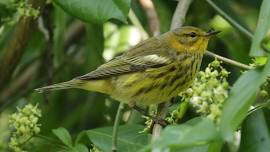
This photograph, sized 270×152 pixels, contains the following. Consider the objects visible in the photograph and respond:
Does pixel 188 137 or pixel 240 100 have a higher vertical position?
pixel 240 100

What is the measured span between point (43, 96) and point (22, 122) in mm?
1716

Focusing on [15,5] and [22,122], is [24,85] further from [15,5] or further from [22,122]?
[22,122]

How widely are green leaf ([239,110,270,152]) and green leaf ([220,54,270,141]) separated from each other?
597 mm

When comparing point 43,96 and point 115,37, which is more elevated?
point 115,37

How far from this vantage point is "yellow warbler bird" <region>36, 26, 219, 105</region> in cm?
418

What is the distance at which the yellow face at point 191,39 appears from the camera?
4.33m

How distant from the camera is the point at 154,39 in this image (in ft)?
14.4

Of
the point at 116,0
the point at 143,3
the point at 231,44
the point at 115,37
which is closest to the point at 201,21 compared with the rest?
the point at 231,44

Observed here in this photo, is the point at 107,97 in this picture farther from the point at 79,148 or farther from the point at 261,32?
the point at 261,32

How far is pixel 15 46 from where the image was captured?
4.55 m

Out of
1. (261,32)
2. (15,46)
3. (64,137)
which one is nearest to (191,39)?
(15,46)

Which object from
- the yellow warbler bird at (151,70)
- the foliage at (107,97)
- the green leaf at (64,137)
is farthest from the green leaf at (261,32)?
the yellow warbler bird at (151,70)

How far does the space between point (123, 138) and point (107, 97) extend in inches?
68.7

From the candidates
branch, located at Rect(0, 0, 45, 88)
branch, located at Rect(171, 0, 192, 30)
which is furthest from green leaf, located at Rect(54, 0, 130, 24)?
branch, located at Rect(0, 0, 45, 88)
